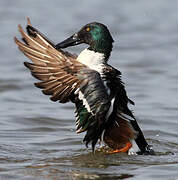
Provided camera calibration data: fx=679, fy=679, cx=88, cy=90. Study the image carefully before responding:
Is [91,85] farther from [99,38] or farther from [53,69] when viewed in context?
[99,38]

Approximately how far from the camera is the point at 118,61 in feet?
49.1

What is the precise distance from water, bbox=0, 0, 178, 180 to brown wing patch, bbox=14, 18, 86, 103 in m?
0.93

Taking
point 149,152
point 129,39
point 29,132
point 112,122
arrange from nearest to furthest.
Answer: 1. point 112,122
2. point 149,152
3. point 29,132
4. point 129,39

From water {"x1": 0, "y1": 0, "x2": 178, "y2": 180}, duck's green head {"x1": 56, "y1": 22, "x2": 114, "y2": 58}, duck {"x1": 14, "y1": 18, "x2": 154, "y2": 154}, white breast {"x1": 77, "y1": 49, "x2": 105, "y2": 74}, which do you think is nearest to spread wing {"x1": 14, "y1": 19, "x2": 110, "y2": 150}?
duck {"x1": 14, "y1": 18, "x2": 154, "y2": 154}

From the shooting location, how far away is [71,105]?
12.1 metres

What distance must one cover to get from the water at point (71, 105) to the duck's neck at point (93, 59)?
1.22m

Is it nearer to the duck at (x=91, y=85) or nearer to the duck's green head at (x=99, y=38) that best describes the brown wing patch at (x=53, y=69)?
the duck at (x=91, y=85)

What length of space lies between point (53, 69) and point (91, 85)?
1.76 feet

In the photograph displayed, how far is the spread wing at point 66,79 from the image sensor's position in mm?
7973

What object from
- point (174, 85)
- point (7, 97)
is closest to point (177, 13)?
point (174, 85)

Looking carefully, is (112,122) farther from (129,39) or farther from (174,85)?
(129,39)

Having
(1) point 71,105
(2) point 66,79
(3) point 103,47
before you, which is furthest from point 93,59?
(1) point 71,105

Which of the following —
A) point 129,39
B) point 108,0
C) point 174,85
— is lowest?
point 174,85

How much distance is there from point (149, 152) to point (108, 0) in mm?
11319
